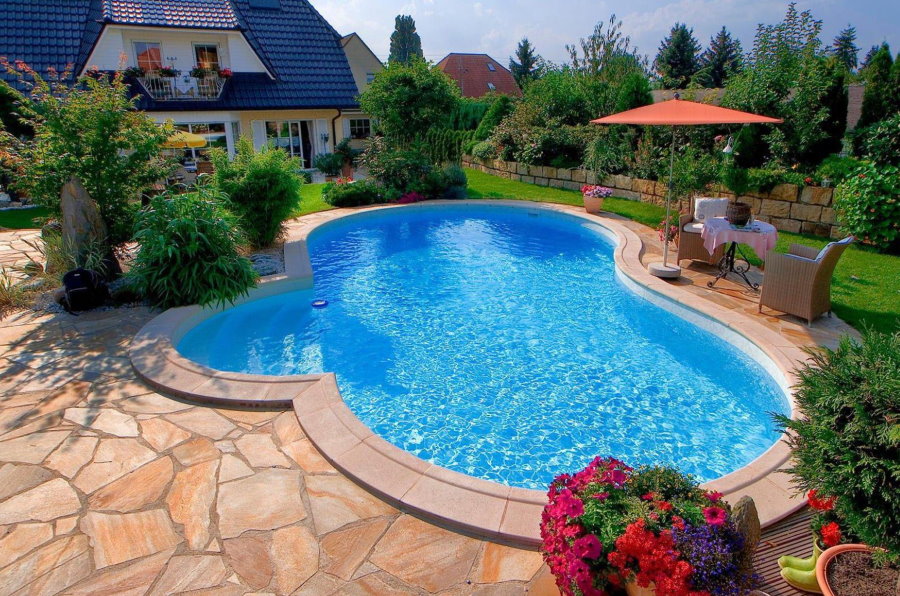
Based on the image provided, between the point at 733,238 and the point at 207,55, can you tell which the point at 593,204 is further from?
the point at 207,55

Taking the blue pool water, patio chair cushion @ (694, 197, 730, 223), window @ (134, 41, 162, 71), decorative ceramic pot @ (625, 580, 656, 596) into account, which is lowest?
the blue pool water

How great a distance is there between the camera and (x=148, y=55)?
64.5ft

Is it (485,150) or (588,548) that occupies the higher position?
(485,150)

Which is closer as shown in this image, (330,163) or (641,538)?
(641,538)

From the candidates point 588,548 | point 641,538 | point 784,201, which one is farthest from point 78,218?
point 784,201

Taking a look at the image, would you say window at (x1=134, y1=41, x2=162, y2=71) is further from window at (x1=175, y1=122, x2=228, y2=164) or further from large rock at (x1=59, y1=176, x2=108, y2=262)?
large rock at (x1=59, y1=176, x2=108, y2=262)

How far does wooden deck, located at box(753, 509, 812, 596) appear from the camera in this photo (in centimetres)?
308

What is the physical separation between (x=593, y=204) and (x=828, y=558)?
11.6 meters

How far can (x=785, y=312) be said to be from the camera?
7.15 meters

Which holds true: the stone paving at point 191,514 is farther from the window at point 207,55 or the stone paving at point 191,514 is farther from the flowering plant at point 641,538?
the window at point 207,55

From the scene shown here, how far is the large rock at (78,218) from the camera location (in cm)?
802

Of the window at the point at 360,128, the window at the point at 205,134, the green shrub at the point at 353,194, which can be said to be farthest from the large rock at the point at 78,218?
the window at the point at 360,128

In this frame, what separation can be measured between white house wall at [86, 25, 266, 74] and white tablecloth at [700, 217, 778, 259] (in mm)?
18970

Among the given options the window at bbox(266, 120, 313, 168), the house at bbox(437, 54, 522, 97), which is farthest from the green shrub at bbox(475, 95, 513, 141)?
the house at bbox(437, 54, 522, 97)
